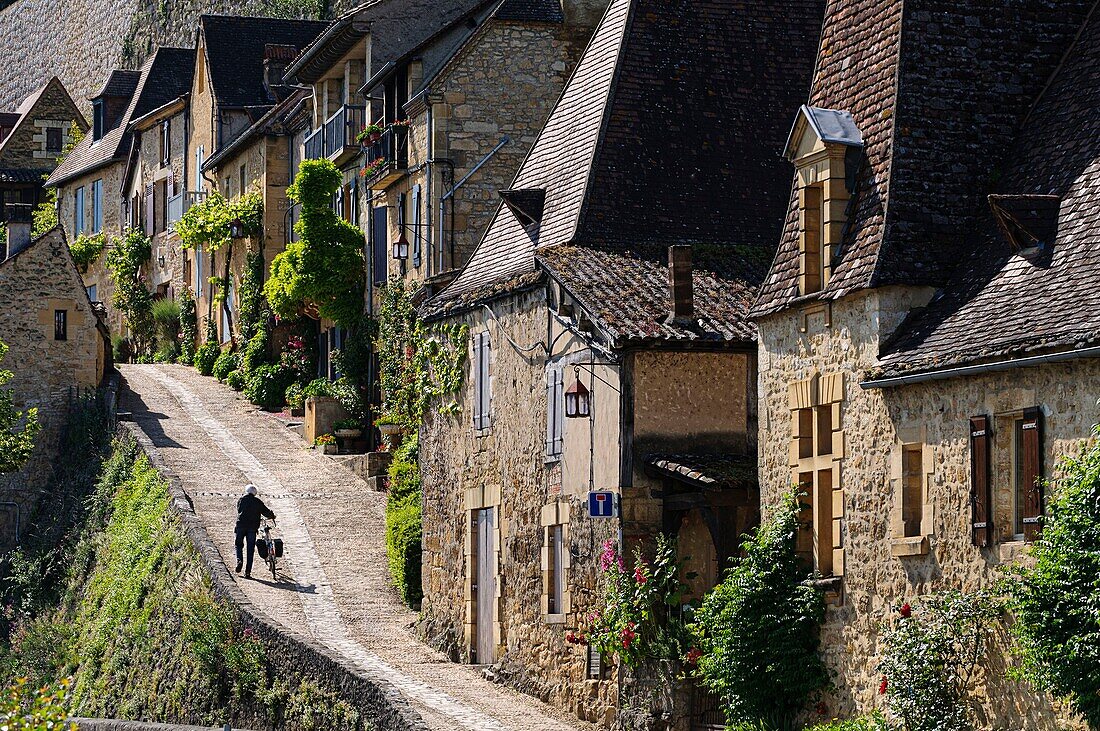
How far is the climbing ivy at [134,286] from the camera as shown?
2260 inches

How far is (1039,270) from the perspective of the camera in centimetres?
1536

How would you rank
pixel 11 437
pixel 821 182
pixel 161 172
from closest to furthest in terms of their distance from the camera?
1. pixel 821 182
2. pixel 11 437
3. pixel 161 172

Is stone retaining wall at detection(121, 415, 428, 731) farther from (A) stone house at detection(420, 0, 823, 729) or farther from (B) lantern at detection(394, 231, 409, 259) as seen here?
(B) lantern at detection(394, 231, 409, 259)

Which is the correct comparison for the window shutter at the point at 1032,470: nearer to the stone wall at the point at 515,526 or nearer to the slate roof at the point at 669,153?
the stone wall at the point at 515,526

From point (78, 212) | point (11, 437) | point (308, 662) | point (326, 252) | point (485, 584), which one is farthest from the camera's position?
point (78, 212)

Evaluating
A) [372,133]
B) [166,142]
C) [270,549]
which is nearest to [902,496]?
[270,549]

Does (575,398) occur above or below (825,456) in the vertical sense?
above

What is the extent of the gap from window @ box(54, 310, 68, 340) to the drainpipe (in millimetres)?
27961

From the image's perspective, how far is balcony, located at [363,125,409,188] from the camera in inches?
1321

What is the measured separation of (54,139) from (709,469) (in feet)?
180

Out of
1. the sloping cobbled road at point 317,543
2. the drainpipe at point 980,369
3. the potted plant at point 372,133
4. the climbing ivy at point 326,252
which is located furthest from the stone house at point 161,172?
the drainpipe at point 980,369

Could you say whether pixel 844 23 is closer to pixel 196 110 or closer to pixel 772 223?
pixel 772 223

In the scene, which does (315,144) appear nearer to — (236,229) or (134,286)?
(236,229)

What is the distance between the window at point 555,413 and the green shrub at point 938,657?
24.5ft
